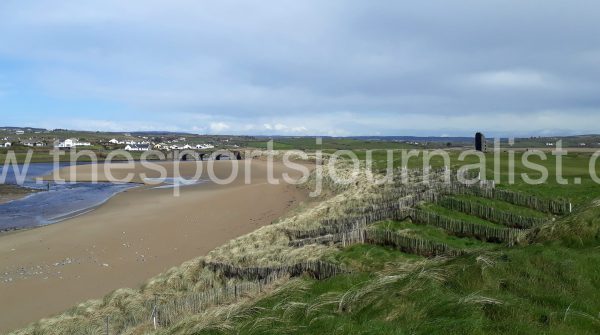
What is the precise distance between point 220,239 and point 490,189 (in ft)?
41.2

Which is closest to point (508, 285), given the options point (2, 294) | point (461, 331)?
point (461, 331)

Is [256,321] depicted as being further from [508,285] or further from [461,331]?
[508,285]

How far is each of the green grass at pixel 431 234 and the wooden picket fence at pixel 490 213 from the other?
1876mm

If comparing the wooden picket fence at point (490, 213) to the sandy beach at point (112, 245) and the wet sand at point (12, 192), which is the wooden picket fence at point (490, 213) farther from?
the wet sand at point (12, 192)

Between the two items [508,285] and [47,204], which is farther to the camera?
[47,204]

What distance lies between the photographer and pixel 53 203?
38250mm

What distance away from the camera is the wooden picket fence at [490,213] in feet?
48.4

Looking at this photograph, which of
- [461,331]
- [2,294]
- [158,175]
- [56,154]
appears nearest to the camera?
[461,331]

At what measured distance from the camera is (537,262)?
7.25m

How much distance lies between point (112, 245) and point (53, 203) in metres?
19.1

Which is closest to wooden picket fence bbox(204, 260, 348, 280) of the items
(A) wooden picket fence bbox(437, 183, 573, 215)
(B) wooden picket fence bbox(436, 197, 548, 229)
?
(B) wooden picket fence bbox(436, 197, 548, 229)

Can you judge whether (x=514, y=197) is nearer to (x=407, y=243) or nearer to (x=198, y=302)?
(x=407, y=243)

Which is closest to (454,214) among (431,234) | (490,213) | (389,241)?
(490,213)

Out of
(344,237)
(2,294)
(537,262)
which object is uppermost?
(537,262)
